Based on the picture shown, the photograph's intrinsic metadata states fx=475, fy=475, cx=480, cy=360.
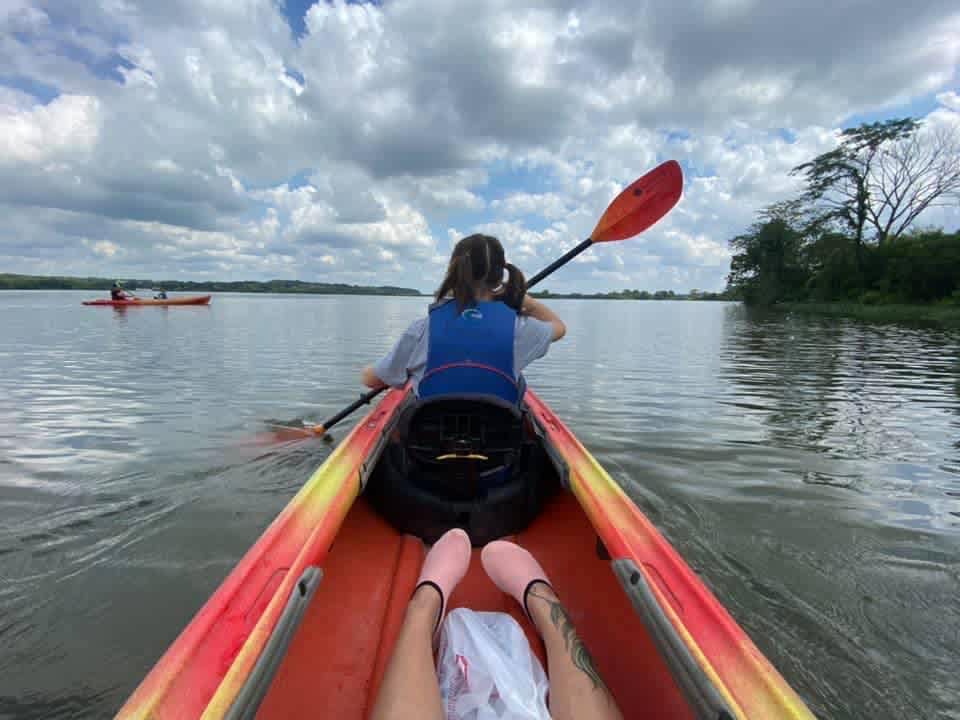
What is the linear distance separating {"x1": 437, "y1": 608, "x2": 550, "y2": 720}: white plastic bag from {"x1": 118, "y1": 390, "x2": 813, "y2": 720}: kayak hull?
1.09 ft

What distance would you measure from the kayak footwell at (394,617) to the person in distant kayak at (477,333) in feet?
3.25

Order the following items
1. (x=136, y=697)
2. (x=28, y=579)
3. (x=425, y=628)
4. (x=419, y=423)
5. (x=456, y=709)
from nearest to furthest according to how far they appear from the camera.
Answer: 1. (x=136, y=697)
2. (x=456, y=709)
3. (x=425, y=628)
4. (x=419, y=423)
5. (x=28, y=579)

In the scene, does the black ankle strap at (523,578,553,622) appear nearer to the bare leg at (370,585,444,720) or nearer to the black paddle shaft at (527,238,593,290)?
the bare leg at (370,585,444,720)

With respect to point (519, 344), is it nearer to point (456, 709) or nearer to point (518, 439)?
point (518, 439)

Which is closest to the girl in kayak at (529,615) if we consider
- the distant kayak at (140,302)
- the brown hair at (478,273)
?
the brown hair at (478,273)

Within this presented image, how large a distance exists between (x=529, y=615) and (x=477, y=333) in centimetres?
136

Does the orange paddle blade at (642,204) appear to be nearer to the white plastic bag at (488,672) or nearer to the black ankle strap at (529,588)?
the black ankle strap at (529,588)

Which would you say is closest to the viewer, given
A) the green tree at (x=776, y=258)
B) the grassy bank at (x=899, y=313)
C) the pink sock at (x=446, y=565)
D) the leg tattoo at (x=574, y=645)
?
the leg tattoo at (x=574, y=645)

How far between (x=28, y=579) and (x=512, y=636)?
314 centimetres

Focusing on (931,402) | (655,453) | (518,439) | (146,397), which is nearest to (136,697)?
(518,439)

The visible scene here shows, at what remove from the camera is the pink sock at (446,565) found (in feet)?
6.60

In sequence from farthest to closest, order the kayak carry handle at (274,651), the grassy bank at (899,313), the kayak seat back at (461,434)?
the grassy bank at (899,313), the kayak seat back at (461,434), the kayak carry handle at (274,651)

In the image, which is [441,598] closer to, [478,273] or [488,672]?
[488,672]

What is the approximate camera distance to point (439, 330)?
258cm
